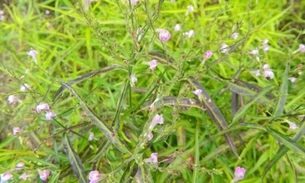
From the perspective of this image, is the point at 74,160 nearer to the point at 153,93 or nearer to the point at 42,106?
the point at 42,106

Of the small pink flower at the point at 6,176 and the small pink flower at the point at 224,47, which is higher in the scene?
the small pink flower at the point at 224,47

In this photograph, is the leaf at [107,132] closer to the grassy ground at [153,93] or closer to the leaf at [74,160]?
the grassy ground at [153,93]

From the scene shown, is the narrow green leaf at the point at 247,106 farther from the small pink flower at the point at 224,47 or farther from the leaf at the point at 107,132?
the leaf at the point at 107,132

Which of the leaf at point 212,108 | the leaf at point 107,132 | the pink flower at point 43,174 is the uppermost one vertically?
the leaf at point 107,132

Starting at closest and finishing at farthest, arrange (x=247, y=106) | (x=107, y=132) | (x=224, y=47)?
(x=107, y=132) → (x=247, y=106) → (x=224, y=47)

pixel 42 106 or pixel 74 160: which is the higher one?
pixel 42 106

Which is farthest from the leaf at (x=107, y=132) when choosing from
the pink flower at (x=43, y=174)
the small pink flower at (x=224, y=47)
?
the small pink flower at (x=224, y=47)

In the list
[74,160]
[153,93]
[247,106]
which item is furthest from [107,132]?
[247,106]

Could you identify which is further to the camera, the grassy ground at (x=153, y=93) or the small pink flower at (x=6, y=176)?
the small pink flower at (x=6, y=176)

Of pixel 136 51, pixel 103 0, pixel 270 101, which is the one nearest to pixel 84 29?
pixel 103 0

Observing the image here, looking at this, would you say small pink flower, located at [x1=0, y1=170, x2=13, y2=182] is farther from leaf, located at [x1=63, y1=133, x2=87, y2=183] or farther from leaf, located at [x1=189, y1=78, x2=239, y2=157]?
leaf, located at [x1=189, y1=78, x2=239, y2=157]
